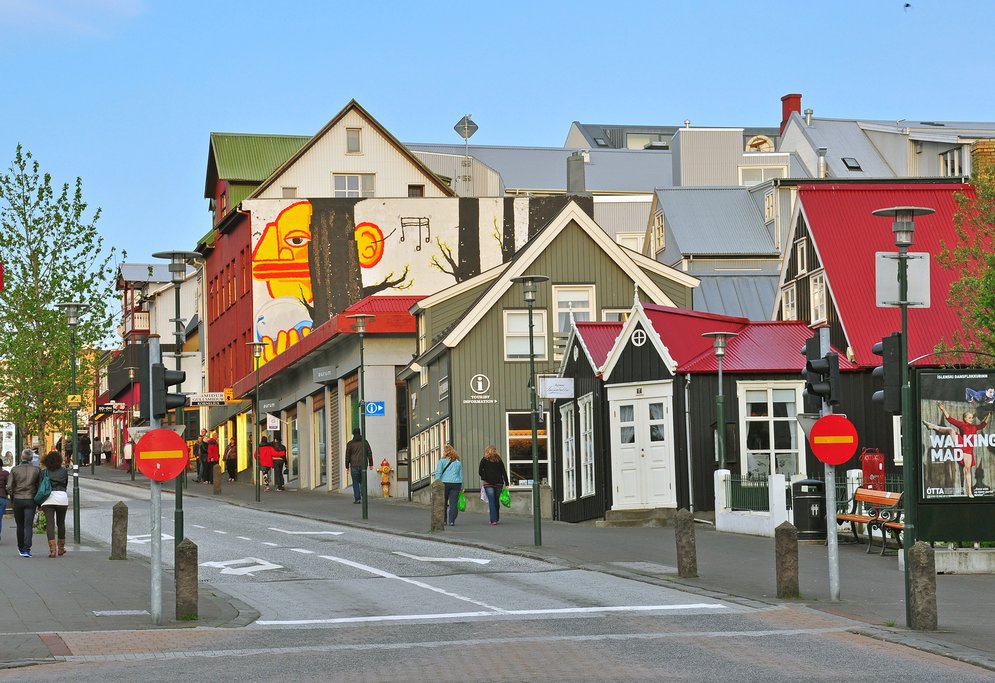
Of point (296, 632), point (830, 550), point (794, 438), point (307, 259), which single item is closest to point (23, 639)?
point (296, 632)

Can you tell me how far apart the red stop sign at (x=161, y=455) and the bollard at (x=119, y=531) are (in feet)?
24.0

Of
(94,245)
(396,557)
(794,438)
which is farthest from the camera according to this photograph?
(94,245)

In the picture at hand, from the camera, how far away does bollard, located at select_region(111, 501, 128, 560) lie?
24.5 metres

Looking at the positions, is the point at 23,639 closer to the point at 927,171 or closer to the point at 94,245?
the point at 94,245

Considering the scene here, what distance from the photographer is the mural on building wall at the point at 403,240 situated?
194ft

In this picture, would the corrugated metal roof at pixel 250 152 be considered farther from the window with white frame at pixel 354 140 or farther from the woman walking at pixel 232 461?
the woman walking at pixel 232 461

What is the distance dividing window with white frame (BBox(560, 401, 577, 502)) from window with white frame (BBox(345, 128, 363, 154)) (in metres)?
28.4

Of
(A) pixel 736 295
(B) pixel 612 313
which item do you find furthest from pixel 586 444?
(A) pixel 736 295

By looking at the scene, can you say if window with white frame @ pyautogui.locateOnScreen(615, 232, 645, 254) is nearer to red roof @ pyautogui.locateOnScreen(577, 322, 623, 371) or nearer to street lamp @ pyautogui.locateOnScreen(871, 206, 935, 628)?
red roof @ pyautogui.locateOnScreen(577, 322, 623, 371)

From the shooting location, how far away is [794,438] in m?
32.2

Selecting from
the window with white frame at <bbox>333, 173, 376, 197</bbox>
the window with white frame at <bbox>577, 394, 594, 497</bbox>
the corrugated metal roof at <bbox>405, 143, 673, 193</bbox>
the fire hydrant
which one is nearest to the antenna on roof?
the corrugated metal roof at <bbox>405, 143, 673, 193</bbox>

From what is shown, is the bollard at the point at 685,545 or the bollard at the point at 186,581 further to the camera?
the bollard at the point at 685,545

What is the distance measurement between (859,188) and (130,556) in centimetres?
2127

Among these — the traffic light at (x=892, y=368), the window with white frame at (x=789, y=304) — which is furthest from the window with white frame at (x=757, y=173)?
the traffic light at (x=892, y=368)
